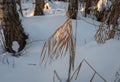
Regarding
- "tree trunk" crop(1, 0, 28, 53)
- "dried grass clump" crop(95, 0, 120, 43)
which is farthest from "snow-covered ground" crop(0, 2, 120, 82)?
"tree trunk" crop(1, 0, 28, 53)

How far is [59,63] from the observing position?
2494mm

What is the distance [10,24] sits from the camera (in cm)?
381

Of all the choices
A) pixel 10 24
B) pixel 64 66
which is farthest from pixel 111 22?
pixel 10 24

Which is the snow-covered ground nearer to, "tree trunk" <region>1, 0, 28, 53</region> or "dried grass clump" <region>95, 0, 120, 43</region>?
"dried grass clump" <region>95, 0, 120, 43</region>

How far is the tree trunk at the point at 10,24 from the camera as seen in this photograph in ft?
12.3

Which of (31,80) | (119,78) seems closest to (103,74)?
(119,78)

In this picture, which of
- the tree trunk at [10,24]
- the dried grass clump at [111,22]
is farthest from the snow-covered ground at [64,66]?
the tree trunk at [10,24]

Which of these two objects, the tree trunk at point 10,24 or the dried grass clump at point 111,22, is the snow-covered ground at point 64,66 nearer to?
the dried grass clump at point 111,22

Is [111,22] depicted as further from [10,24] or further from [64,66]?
[10,24]

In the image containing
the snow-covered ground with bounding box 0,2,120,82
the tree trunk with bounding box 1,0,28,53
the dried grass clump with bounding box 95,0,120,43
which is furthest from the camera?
the tree trunk with bounding box 1,0,28,53

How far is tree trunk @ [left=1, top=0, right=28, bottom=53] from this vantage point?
375 cm

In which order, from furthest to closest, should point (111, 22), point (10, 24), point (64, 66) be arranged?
point (10, 24)
point (111, 22)
point (64, 66)

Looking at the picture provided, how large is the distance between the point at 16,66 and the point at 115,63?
1.14 metres

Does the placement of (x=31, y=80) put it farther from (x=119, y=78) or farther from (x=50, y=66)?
(x=119, y=78)
